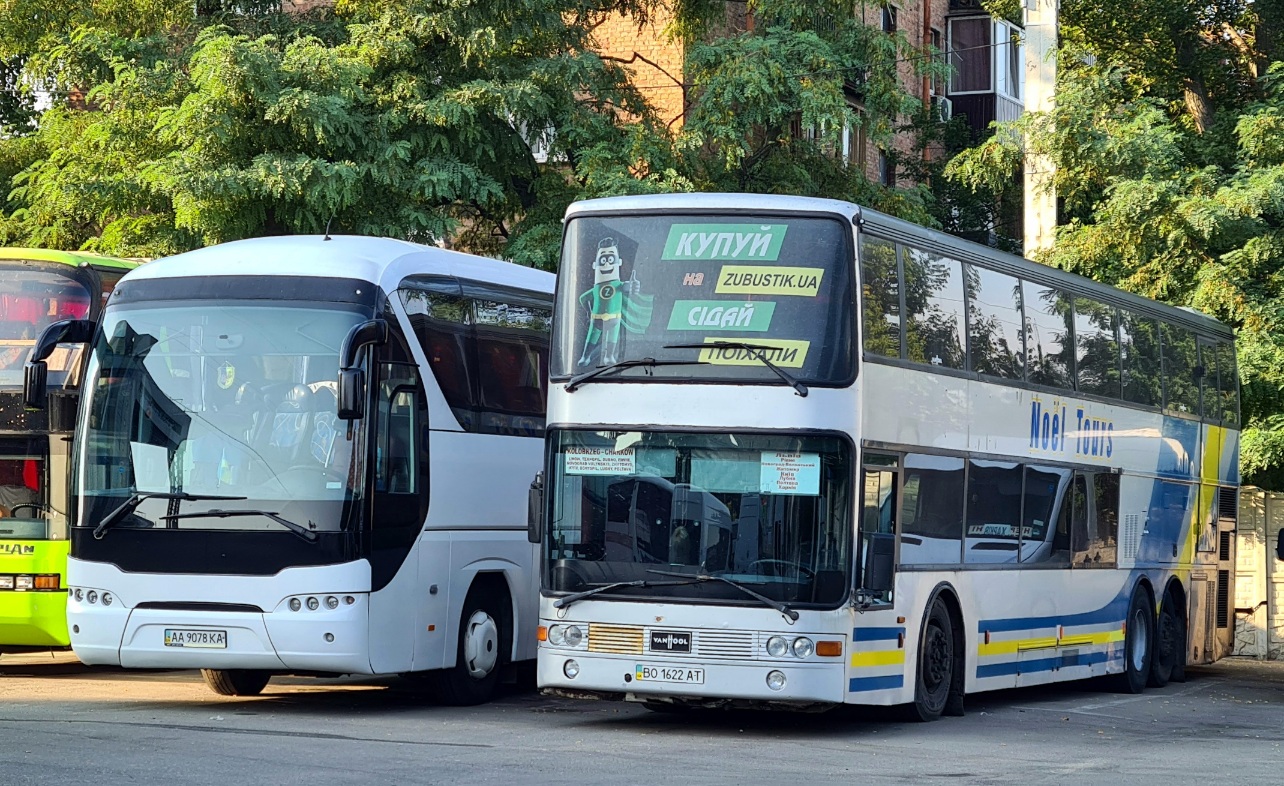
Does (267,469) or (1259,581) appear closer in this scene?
(267,469)

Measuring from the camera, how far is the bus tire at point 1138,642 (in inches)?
750

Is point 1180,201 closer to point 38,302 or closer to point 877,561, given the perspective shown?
point 877,561

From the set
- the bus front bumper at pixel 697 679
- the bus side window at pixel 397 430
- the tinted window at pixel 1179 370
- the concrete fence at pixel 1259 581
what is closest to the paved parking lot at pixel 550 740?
the bus front bumper at pixel 697 679

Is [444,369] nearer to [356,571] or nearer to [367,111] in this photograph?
[356,571]

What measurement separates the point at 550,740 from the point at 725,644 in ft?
4.32

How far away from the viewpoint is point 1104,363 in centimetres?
1820

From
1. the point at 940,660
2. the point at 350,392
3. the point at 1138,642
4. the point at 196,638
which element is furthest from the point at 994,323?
the point at 196,638

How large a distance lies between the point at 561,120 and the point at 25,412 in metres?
8.04

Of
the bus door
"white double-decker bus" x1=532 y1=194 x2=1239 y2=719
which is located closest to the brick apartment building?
"white double-decker bus" x1=532 y1=194 x2=1239 y2=719

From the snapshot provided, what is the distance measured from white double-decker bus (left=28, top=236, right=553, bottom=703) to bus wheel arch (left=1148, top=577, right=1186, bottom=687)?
8597 millimetres

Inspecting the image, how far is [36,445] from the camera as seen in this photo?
1639 centimetres

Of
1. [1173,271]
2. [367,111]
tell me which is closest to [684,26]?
[367,111]

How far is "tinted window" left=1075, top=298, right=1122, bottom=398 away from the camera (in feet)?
57.7

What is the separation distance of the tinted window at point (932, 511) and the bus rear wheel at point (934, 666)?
0.42 m
